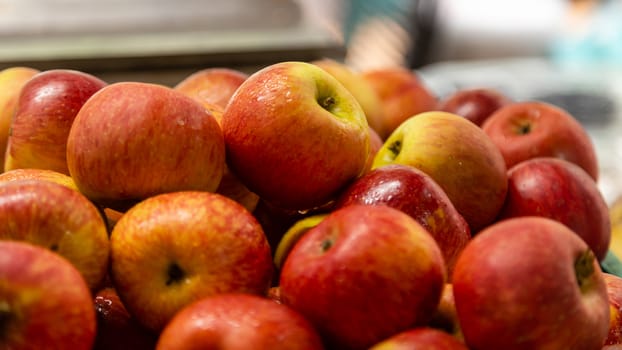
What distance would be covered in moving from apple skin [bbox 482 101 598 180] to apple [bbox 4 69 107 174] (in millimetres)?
693

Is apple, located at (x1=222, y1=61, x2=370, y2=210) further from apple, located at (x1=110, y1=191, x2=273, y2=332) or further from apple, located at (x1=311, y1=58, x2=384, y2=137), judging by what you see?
apple, located at (x1=311, y1=58, x2=384, y2=137)

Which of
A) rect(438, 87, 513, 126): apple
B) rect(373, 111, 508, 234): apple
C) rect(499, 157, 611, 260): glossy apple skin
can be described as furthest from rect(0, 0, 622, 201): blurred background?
rect(373, 111, 508, 234): apple

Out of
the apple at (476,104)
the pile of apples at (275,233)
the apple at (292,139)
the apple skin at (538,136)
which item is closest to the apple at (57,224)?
the pile of apples at (275,233)

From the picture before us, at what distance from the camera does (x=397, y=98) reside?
5.10 ft

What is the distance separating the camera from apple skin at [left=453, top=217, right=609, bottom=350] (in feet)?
2.02

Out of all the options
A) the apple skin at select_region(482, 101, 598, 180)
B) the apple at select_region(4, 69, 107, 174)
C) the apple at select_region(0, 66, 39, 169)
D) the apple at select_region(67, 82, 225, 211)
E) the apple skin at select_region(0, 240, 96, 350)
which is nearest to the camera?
the apple skin at select_region(0, 240, 96, 350)

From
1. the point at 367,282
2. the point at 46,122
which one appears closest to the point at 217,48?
the point at 46,122

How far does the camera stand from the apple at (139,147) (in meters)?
0.80

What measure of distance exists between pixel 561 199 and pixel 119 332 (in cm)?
63

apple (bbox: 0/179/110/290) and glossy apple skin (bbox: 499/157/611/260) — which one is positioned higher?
apple (bbox: 0/179/110/290)

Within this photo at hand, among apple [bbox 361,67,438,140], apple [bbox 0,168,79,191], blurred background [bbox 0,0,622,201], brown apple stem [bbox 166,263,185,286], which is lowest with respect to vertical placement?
blurred background [bbox 0,0,622,201]

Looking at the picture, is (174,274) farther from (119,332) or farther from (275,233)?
(275,233)

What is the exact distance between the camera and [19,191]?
2.24 feet

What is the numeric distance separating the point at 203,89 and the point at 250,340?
616 millimetres
